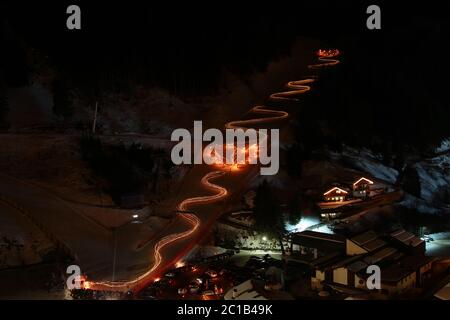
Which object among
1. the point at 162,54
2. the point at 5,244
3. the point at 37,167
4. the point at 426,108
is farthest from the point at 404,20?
the point at 5,244

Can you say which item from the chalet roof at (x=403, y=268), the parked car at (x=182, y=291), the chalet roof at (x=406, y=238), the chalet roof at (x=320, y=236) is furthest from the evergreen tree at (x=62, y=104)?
the chalet roof at (x=403, y=268)

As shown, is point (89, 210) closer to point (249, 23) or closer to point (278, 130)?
point (278, 130)

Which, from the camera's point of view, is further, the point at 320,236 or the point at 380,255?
the point at 320,236

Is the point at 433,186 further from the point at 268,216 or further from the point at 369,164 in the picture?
the point at 268,216

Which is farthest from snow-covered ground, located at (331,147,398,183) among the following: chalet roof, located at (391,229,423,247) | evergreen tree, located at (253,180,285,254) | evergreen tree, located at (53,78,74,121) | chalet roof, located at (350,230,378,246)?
evergreen tree, located at (53,78,74,121)

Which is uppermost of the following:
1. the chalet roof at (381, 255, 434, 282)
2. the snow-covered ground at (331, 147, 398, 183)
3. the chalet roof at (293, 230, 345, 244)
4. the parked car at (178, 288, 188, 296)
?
the snow-covered ground at (331, 147, 398, 183)

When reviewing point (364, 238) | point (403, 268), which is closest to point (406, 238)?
point (364, 238)

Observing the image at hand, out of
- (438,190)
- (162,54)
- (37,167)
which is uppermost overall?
(162,54)

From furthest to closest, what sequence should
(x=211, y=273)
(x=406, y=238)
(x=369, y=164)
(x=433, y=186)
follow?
(x=433, y=186), (x=369, y=164), (x=406, y=238), (x=211, y=273)

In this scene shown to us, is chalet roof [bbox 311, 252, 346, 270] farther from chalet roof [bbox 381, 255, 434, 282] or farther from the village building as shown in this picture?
the village building
